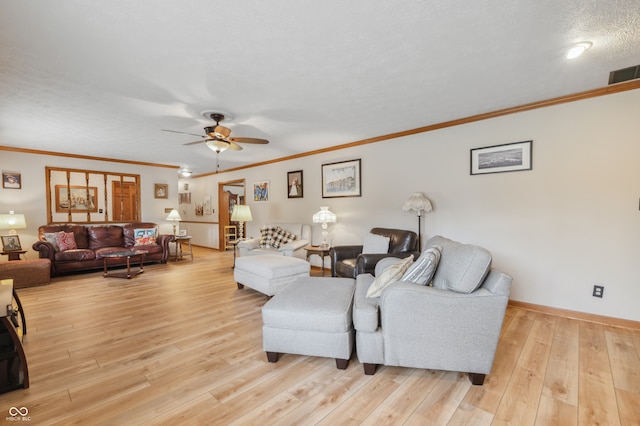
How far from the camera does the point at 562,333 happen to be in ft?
8.25

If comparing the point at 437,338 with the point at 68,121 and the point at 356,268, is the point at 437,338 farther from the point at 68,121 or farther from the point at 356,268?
the point at 68,121

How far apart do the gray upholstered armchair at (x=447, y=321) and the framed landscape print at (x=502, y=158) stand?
1997 millimetres

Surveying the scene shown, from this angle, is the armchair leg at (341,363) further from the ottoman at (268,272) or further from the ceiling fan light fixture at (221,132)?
the ceiling fan light fixture at (221,132)

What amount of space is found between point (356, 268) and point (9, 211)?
616 centimetres

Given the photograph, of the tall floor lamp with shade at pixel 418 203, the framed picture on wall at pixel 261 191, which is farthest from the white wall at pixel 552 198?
the framed picture on wall at pixel 261 191

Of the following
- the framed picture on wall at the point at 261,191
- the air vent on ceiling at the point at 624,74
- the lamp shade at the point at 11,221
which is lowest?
the lamp shade at the point at 11,221

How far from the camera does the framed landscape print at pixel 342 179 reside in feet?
15.4

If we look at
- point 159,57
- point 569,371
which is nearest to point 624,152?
point 569,371

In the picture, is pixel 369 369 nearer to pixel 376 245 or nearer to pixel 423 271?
pixel 423 271

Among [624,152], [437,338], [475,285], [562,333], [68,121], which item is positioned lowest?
[562,333]

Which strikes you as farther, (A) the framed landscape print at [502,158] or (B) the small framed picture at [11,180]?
(B) the small framed picture at [11,180]

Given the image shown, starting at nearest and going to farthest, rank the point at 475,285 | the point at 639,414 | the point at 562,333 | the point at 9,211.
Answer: the point at 639,414, the point at 475,285, the point at 562,333, the point at 9,211

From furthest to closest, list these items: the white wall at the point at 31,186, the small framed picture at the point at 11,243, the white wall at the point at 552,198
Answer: the white wall at the point at 31,186
the small framed picture at the point at 11,243
the white wall at the point at 552,198

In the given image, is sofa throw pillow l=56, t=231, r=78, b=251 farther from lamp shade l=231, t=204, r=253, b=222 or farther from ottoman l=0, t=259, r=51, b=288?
lamp shade l=231, t=204, r=253, b=222
